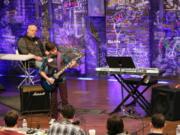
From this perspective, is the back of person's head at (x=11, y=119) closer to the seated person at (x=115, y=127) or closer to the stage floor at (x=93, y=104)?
the seated person at (x=115, y=127)

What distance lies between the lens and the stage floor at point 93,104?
7395mm

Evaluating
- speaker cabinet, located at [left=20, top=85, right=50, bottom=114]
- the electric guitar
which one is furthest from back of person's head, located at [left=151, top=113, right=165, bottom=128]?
speaker cabinet, located at [left=20, top=85, right=50, bottom=114]

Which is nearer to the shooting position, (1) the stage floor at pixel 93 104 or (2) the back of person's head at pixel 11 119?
(2) the back of person's head at pixel 11 119

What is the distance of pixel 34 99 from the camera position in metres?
8.28

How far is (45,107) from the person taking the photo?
8.39 metres

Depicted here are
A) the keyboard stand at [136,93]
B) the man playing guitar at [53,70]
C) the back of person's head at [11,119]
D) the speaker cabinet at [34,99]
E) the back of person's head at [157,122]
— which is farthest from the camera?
the speaker cabinet at [34,99]

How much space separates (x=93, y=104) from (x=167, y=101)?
1904mm

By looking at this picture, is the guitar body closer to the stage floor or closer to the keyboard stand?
the stage floor

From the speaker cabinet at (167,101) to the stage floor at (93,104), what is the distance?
0.15 meters

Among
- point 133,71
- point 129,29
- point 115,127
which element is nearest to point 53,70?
point 133,71

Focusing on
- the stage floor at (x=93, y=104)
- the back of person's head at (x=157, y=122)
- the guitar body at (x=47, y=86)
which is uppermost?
the back of person's head at (x=157, y=122)

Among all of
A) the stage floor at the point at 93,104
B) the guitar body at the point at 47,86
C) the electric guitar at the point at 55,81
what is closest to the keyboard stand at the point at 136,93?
the stage floor at the point at 93,104

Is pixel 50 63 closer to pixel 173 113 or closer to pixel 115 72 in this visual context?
pixel 115 72

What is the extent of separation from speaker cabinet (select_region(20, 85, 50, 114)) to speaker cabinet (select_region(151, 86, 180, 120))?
187 centimetres
